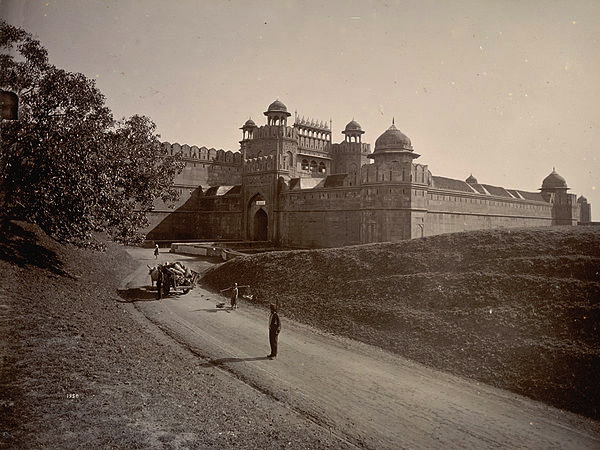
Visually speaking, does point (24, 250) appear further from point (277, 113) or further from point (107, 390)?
point (277, 113)

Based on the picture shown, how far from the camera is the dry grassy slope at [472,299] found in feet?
30.0

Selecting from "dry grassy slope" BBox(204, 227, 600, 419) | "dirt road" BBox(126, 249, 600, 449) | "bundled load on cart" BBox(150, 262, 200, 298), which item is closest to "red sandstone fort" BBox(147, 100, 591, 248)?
"dry grassy slope" BBox(204, 227, 600, 419)

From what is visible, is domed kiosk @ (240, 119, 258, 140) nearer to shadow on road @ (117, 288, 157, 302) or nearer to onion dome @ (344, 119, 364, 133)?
onion dome @ (344, 119, 364, 133)

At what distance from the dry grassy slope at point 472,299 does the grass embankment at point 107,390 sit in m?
5.06

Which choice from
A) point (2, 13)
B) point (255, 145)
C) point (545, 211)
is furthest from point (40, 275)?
point (545, 211)

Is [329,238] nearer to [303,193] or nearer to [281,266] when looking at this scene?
[303,193]

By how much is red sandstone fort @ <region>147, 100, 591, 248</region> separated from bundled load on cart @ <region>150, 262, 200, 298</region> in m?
10.4

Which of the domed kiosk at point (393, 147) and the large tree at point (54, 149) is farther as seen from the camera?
the domed kiosk at point (393, 147)

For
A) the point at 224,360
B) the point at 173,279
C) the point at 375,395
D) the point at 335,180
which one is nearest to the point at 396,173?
the point at 335,180

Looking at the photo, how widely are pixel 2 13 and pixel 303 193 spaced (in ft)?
73.8

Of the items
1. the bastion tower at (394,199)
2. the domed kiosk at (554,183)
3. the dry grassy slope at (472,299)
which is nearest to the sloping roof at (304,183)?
the bastion tower at (394,199)

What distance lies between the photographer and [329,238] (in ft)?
84.4

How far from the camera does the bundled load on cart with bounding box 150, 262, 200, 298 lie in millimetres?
15711

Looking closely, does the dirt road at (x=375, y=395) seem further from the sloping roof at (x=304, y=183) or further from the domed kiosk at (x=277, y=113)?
the domed kiosk at (x=277, y=113)
